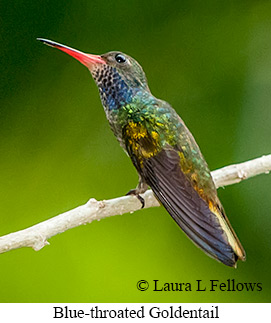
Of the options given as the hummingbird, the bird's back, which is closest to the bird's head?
the hummingbird

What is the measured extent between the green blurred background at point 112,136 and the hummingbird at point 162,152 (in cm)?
15

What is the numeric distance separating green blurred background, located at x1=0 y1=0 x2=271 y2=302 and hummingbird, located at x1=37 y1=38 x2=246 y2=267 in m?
0.15

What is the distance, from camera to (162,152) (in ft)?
6.53

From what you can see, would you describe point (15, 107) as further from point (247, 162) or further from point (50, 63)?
point (247, 162)

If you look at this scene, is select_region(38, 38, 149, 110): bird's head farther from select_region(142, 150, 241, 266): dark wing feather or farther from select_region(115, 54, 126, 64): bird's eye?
select_region(142, 150, 241, 266): dark wing feather

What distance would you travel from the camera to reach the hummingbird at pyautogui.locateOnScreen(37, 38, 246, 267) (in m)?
1.82

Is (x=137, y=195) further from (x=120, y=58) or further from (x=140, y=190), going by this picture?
(x=120, y=58)

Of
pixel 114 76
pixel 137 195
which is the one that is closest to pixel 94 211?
pixel 137 195

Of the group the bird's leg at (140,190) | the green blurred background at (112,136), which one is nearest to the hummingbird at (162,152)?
the bird's leg at (140,190)

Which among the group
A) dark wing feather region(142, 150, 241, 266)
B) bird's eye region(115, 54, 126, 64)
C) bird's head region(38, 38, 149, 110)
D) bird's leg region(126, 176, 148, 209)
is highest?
bird's eye region(115, 54, 126, 64)

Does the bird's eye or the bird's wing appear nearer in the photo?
the bird's wing

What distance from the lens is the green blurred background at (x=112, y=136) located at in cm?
213

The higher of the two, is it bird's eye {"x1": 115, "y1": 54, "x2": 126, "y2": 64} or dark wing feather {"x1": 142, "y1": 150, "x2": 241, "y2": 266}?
bird's eye {"x1": 115, "y1": 54, "x2": 126, "y2": 64}

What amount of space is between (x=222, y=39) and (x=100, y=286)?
118 centimetres
